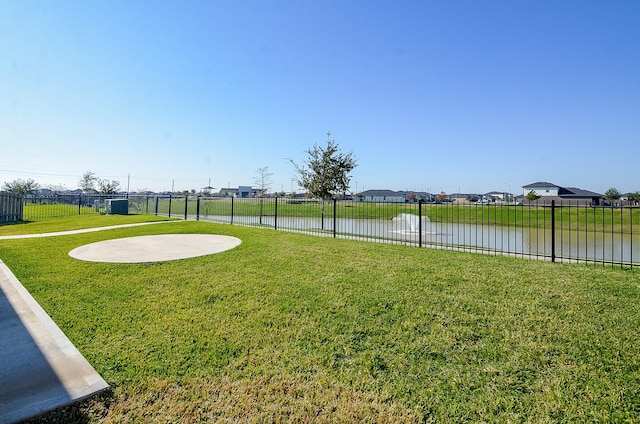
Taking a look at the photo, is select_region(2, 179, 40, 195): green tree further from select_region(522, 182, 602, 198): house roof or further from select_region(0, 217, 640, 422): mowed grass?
→ select_region(522, 182, 602, 198): house roof

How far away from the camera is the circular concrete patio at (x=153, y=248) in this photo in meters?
6.61

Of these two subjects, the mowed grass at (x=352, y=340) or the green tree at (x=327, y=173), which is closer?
the mowed grass at (x=352, y=340)

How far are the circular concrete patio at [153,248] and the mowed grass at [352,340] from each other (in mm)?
773

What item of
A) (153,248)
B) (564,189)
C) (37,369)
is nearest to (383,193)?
(564,189)

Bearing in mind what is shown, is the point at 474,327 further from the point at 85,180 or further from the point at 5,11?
the point at 85,180

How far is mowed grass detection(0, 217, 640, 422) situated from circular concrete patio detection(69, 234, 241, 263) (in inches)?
30.4

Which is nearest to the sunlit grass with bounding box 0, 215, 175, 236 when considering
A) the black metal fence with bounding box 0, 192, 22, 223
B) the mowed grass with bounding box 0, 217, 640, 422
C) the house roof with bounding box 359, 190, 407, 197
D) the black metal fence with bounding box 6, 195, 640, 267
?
the black metal fence with bounding box 0, 192, 22, 223

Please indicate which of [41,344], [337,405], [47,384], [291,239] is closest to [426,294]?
[337,405]

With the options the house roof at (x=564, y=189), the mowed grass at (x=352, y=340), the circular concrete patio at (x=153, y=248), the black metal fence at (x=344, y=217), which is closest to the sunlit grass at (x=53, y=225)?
the black metal fence at (x=344, y=217)

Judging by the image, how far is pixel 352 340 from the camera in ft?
10.5

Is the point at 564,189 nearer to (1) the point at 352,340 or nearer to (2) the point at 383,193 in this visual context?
(2) the point at 383,193

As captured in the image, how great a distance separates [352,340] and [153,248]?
623 centimetres

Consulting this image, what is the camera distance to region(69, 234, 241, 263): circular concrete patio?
21.7ft

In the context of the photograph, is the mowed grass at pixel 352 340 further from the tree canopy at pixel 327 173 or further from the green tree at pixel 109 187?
the green tree at pixel 109 187
